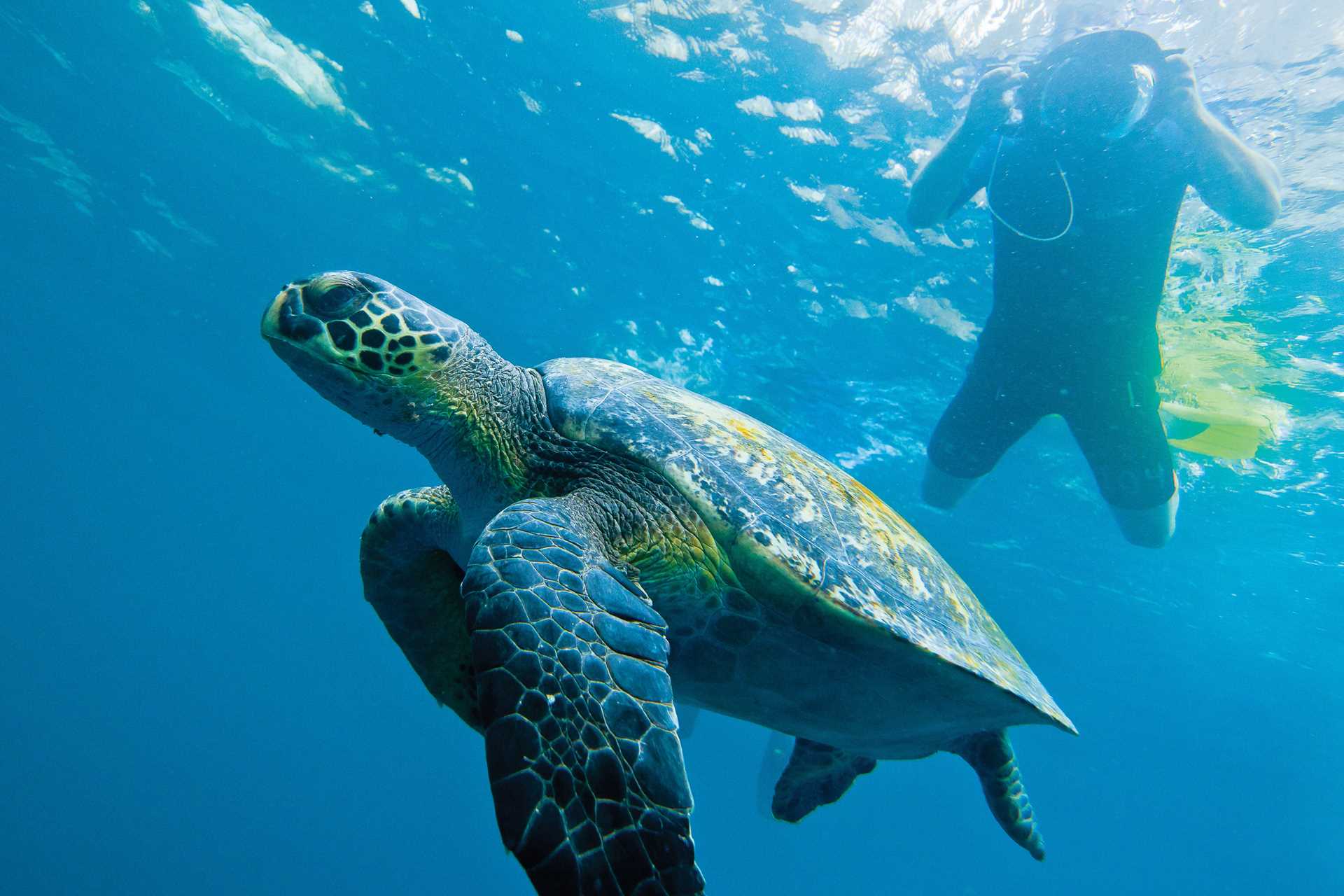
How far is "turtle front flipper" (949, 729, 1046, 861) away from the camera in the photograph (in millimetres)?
3146

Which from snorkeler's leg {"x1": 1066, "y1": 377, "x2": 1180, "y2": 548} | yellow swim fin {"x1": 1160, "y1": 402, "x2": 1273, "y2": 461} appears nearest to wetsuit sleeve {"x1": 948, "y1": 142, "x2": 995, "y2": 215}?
snorkeler's leg {"x1": 1066, "y1": 377, "x2": 1180, "y2": 548}

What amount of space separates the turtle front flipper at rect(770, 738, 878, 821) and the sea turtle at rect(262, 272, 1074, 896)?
36 centimetres

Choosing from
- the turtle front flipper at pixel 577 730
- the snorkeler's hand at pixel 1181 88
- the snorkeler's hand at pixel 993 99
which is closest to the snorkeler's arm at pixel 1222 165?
the snorkeler's hand at pixel 1181 88

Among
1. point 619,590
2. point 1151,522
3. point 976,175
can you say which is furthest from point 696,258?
point 619,590

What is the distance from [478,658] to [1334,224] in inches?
375

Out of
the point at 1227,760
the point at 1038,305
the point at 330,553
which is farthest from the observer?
the point at 330,553

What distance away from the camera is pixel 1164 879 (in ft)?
176

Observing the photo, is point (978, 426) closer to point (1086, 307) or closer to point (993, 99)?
point (1086, 307)

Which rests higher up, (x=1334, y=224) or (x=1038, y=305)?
(x=1334, y=224)

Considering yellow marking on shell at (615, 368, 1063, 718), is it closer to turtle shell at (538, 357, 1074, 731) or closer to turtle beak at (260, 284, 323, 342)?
turtle shell at (538, 357, 1074, 731)

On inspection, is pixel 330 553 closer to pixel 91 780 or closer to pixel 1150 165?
pixel 91 780

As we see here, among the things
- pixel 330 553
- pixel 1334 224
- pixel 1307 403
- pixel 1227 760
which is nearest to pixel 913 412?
pixel 1307 403

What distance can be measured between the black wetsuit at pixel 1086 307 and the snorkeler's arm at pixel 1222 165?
11 centimetres

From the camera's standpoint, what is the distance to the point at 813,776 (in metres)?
3.47
